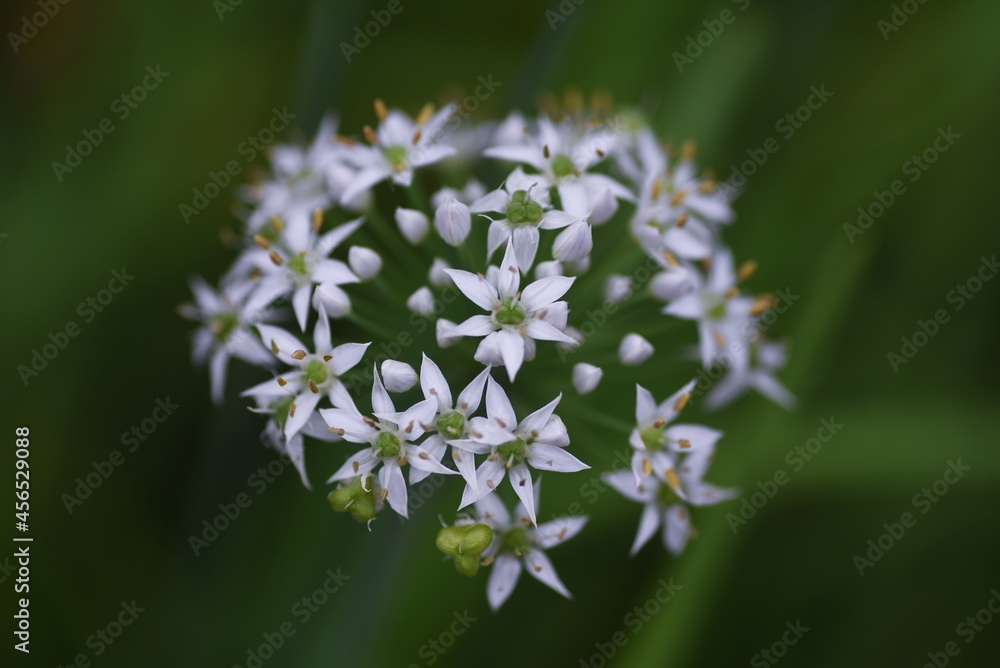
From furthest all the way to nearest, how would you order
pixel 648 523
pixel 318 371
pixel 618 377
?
pixel 618 377 → pixel 648 523 → pixel 318 371

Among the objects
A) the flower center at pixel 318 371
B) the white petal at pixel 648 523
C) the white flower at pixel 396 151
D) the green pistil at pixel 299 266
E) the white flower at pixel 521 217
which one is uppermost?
the white flower at pixel 396 151

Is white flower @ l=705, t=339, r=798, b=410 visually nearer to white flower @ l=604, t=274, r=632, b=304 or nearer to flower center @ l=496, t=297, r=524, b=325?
white flower @ l=604, t=274, r=632, b=304

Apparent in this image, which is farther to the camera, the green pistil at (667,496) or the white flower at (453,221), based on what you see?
the green pistil at (667,496)

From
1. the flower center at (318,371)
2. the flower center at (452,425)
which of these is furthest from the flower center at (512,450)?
the flower center at (318,371)

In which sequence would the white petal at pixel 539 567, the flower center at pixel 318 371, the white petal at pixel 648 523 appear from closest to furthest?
the flower center at pixel 318 371 → the white petal at pixel 539 567 → the white petal at pixel 648 523

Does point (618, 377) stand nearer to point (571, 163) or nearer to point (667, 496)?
point (667, 496)

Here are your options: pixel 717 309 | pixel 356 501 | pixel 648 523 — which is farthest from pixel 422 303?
pixel 717 309

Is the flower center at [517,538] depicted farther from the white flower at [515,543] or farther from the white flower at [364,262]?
the white flower at [364,262]

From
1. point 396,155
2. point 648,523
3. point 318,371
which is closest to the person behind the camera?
point 318,371
